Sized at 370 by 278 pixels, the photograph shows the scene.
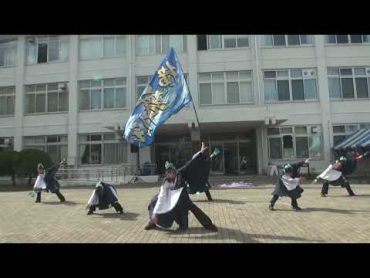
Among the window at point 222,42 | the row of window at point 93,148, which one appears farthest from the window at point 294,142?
the row of window at point 93,148

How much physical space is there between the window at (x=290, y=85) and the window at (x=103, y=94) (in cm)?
941

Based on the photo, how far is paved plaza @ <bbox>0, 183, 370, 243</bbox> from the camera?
27.9 feet

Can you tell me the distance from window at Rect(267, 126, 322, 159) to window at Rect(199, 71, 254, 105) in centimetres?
280

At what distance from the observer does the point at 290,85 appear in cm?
2803

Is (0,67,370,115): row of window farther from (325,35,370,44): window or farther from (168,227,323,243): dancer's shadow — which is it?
(168,227,323,243): dancer's shadow

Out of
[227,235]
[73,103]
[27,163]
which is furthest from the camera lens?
[73,103]

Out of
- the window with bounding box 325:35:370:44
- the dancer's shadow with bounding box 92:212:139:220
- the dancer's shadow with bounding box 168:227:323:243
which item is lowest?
the dancer's shadow with bounding box 168:227:323:243

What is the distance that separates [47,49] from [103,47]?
4.24m

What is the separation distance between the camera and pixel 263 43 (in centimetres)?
2812

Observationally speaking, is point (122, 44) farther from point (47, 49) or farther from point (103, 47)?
point (47, 49)

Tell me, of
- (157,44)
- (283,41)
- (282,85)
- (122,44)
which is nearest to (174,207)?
(282,85)

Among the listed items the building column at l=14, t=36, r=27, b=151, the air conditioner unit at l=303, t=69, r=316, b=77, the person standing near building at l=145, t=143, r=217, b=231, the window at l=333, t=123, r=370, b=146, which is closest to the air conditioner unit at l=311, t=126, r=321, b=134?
the window at l=333, t=123, r=370, b=146
